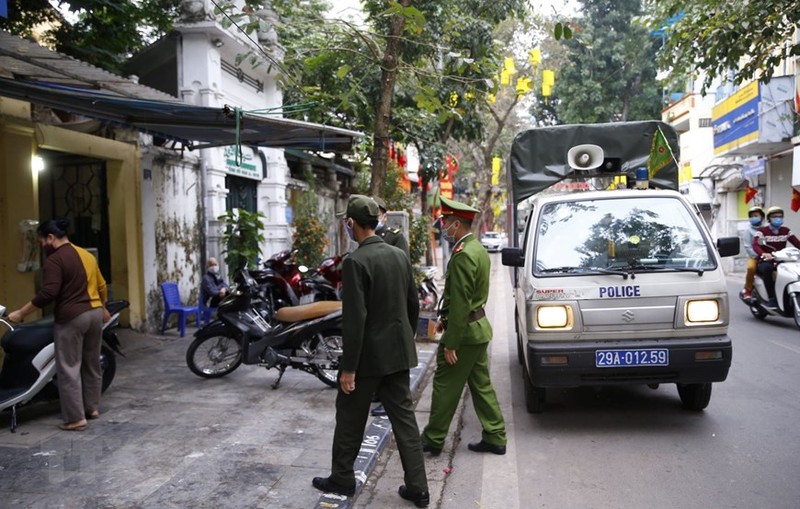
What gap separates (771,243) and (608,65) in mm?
18732

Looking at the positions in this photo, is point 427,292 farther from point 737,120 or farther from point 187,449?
point 737,120

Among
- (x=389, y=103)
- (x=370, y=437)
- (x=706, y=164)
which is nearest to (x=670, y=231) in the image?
(x=370, y=437)

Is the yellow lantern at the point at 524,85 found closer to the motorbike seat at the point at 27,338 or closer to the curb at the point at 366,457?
the curb at the point at 366,457

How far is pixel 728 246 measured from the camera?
5.42 meters

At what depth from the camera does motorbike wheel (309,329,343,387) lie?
6332mm

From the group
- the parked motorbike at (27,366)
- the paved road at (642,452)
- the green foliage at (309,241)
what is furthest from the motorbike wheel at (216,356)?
the green foliage at (309,241)

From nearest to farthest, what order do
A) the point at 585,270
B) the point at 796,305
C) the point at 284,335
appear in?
the point at 585,270
the point at 284,335
the point at 796,305

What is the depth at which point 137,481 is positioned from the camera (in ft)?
13.6

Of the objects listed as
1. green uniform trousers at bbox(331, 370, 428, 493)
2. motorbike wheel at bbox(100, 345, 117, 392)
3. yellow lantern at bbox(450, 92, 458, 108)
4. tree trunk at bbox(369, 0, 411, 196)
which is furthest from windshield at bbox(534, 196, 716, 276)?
yellow lantern at bbox(450, 92, 458, 108)

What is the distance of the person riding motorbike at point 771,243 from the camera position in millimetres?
10164

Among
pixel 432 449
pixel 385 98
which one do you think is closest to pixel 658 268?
pixel 432 449

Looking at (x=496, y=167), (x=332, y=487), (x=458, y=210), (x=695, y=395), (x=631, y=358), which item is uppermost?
(x=496, y=167)

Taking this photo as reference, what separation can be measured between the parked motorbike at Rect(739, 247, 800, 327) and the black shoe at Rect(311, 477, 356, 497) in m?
8.40

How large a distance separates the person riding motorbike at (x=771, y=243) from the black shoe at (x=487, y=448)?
7.47 m
